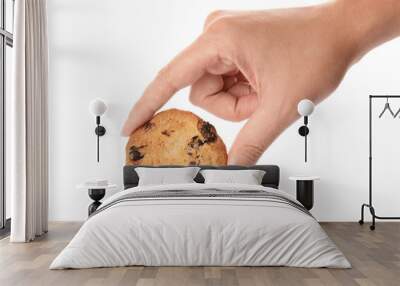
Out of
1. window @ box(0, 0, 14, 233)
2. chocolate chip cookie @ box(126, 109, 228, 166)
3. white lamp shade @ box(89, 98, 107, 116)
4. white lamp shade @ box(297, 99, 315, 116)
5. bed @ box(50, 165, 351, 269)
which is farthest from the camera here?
chocolate chip cookie @ box(126, 109, 228, 166)

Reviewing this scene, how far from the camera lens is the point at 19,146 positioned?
5.91m

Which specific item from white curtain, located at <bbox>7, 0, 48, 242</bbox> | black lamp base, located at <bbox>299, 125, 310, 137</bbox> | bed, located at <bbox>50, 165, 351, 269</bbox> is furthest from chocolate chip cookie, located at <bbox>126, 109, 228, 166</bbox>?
bed, located at <bbox>50, 165, 351, 269</bbox>

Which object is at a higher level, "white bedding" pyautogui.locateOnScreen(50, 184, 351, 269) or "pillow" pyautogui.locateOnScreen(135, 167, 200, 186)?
"pillow" pyautogui.locateOnScreen(135, 167, 200, 186)

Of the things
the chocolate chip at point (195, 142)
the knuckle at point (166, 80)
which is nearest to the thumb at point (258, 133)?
the chocolate chip at point (195, 142)

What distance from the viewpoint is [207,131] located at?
7227 mm

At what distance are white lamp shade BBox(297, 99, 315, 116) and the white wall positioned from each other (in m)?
0.35

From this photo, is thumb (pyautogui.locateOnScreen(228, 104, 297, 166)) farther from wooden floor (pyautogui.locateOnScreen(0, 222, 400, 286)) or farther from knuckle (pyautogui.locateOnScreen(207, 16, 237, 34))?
wooden floor (pyautogui.locateOnScreen(0, 222, 400, 286))

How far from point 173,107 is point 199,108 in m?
0.34

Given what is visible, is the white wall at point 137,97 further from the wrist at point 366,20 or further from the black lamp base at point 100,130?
the wrist at point 366,20

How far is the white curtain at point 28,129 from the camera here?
5895mm

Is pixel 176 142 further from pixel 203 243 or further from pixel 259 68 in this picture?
pixel 203 243

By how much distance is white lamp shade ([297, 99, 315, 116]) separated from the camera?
6938mm

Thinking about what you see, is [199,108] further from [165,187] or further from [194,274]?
[194,274]

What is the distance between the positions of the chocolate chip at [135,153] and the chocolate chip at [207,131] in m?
0.78
